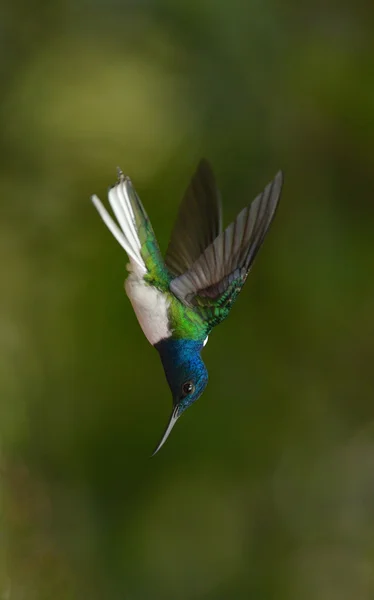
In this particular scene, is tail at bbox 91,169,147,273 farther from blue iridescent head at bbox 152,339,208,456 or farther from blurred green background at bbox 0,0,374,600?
blurred green background at bbox 0,0,374,600

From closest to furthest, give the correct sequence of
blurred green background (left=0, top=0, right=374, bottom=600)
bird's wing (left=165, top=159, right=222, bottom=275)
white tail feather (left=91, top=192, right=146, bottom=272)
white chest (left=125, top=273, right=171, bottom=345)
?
white tail feather (left=91, top=192, right=146, bottom=272), white chest (left=125, top=273, right=171, bottom=345), bird's wing (left=165, top=159, right=222, bottom=275), blurred green background (left=0, top=0, right=374, bottom=600)

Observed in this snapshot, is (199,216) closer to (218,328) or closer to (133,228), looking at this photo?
(133,228)

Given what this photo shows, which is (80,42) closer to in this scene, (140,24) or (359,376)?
(140,24)

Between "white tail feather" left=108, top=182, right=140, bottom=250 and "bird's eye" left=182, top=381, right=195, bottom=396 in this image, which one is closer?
"white tail feather" left=108, top=182, right=140, bottom=250

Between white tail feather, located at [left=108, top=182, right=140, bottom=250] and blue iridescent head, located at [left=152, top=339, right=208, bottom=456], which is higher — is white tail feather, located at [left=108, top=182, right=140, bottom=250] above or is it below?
above

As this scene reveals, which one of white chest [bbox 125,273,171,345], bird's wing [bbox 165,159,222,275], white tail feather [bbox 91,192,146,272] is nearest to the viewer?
white tail feather [bbox 91,192,146,272]

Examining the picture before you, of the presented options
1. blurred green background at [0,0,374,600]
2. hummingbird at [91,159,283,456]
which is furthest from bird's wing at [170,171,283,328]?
blurred green background at [0,0,374,600]

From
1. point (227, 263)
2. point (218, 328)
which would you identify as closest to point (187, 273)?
point (227, 263)
